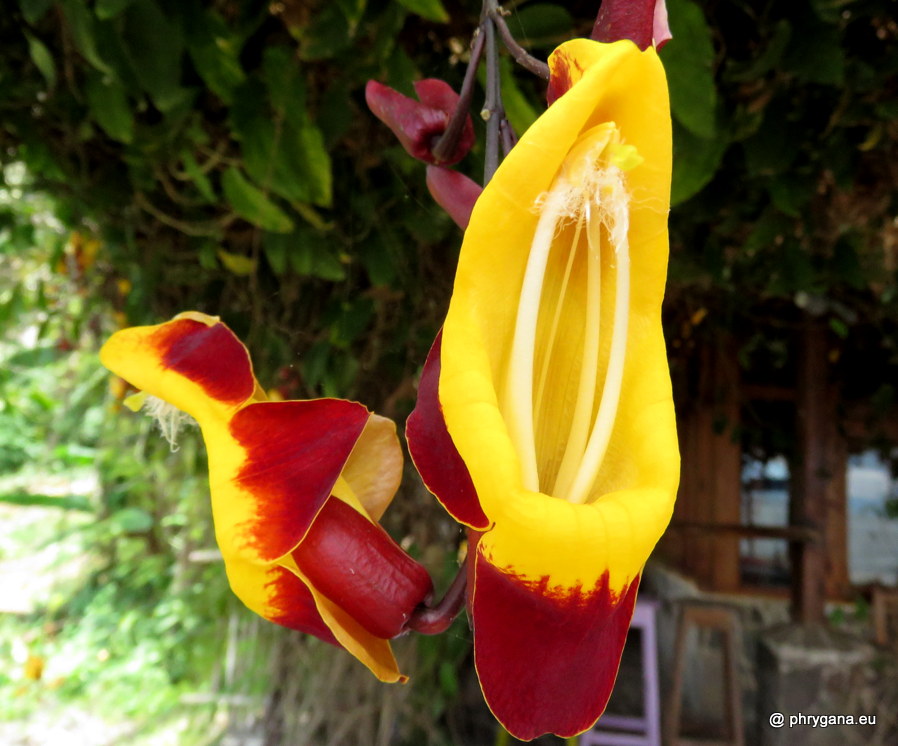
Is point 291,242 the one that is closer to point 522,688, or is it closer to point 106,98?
point 106,98

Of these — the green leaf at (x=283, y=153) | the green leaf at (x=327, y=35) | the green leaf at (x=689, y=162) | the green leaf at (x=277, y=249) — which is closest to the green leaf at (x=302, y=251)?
the green leaf at (x=277, y=249)

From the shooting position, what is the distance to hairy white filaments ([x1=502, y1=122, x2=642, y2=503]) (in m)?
0.21

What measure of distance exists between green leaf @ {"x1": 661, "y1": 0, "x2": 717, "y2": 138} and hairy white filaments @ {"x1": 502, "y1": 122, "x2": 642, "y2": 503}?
0.33 meters

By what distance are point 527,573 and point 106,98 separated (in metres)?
0.72

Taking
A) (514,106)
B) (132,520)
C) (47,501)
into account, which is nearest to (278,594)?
(514,106)

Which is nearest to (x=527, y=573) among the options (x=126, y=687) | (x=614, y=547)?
(x=614, y=547)

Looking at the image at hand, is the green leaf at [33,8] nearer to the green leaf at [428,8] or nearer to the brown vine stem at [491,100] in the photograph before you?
the green leaf at [428,8]

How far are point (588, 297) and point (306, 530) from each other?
0.13 m

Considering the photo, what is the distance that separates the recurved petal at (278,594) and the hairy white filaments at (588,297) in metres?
0.10

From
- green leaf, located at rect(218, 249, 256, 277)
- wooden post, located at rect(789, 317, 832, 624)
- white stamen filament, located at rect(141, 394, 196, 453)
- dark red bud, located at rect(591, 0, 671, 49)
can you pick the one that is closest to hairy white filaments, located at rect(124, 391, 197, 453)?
white stamen filament, located at rect(141, 394, 196, 453)

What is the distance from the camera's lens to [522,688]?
195 mm

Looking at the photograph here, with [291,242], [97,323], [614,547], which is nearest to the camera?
[614,547]

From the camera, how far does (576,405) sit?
0.80 feet

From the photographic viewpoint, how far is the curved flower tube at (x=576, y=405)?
0.61ft
